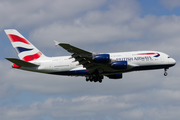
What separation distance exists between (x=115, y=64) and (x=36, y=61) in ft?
48.5

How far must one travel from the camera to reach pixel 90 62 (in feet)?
170

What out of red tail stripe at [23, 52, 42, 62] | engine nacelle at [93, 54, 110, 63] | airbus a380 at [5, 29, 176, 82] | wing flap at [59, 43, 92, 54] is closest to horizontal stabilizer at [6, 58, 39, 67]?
airbus a380 at [5, 29, 176, 82]

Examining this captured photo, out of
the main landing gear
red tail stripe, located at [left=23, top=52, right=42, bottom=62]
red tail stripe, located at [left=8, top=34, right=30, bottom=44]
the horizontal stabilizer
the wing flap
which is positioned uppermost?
red tail stripe, located at [left=8, top=34, right=30, bottom=44]

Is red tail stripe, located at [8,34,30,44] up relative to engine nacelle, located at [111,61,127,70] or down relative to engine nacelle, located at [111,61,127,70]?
up

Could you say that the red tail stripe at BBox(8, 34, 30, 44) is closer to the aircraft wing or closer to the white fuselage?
the white fuselage

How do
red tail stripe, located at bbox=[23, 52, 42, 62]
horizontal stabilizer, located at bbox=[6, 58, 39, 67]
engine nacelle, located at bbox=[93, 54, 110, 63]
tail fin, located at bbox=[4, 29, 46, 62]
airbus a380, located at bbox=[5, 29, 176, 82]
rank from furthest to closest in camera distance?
tail fin, located at bbox=[4, 29, 46, 62]
red tail stripe, located at bbox=[23, 52, 42, 62]
horizontal stabilizer, located at bbox=[6, 58, 39, 67]
airbus a380, located at bbox=[5, 29, 176, 82]
engine nacelle, located at bbox=[93, 54, 110, 63]

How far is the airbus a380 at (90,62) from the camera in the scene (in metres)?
51.3

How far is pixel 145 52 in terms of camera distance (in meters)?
53.9

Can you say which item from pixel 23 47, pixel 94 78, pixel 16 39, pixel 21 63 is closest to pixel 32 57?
pixel 23 47

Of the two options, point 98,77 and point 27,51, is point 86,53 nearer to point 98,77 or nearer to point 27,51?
point 98,77

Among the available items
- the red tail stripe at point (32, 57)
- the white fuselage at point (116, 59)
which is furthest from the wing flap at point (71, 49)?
the red tail stripe at point (32, 57)

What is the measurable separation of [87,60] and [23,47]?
46.1 feet

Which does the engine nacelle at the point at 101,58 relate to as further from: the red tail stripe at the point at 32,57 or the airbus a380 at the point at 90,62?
the red tail stripe at the point at 32,57

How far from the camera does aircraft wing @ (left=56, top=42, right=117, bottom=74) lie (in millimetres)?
47719
